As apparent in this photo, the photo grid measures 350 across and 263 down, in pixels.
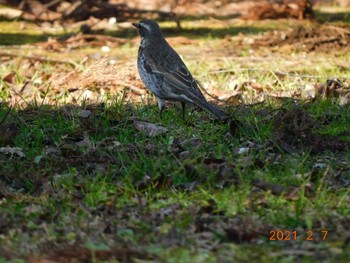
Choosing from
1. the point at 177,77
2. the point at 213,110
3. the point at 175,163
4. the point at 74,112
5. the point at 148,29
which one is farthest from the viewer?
the point at 148,29

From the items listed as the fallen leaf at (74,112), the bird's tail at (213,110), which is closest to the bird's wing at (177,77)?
the bird's tail at (213,110)

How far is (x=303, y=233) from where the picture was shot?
460cm

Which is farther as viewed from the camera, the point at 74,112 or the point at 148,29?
the point at 148,29

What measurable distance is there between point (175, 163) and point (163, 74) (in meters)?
2.48

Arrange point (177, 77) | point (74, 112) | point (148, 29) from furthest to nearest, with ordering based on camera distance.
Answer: point (148, 29)
point (177, 77)
point (74, 112)

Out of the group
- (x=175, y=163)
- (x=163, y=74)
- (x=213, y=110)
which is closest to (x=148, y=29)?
(x=163, y=74)

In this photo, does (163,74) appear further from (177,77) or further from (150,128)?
(150,128)

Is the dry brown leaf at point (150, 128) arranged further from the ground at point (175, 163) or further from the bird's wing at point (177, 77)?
the bird's wing at point (177, 77)

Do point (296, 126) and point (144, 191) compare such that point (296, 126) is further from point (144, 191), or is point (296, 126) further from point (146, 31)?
point (146, 31)

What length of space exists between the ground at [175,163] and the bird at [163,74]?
0.17 m

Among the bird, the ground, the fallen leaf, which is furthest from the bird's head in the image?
the fallen leaf

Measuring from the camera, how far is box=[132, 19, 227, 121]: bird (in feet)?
25.5

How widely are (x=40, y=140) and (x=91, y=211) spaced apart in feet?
5.80

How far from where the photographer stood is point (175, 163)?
5.70 metres
